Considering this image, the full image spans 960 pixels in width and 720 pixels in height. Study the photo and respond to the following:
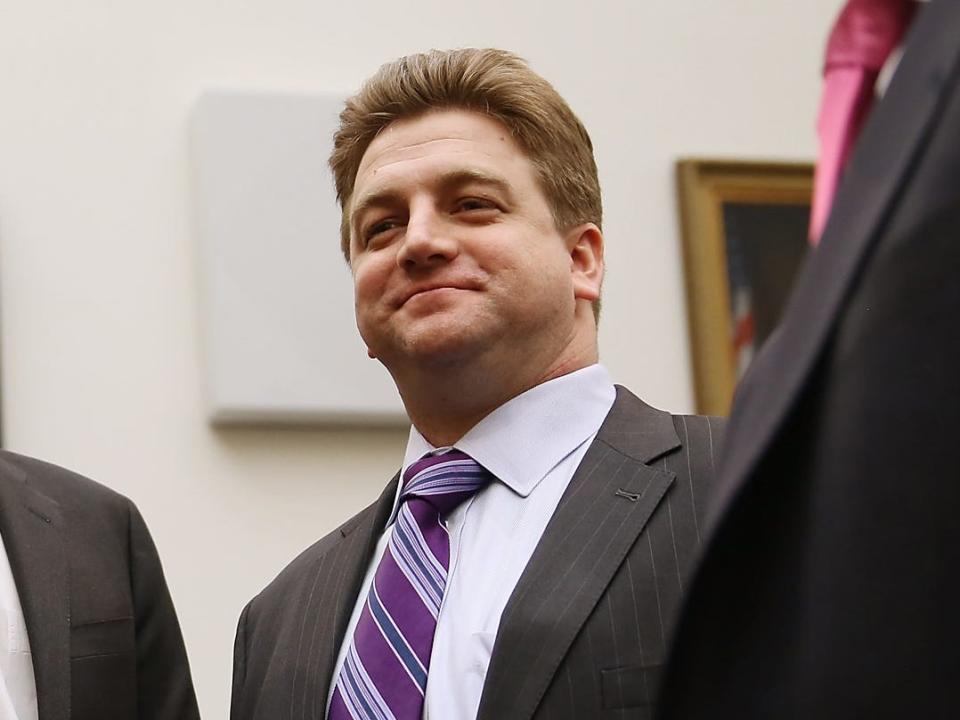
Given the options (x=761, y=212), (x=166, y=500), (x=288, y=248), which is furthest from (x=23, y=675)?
(x=761, y=212)

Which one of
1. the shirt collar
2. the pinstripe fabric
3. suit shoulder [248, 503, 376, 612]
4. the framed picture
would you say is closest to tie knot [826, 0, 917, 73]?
the pinstripe fabric

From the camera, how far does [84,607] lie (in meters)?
2.13

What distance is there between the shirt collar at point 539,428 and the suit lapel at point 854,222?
1209 mm

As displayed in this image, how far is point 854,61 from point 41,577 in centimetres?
155

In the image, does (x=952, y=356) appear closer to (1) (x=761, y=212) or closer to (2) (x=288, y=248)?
(2) (x=288, y=248)

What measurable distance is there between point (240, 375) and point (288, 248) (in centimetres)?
28

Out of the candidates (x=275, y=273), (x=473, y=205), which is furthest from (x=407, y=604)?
(x=275, y=273)

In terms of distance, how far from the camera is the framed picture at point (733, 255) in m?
3.41

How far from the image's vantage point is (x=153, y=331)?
3.11m

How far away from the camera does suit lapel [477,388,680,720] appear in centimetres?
170

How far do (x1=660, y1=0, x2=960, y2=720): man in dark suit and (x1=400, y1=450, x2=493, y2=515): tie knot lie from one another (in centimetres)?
A: 125

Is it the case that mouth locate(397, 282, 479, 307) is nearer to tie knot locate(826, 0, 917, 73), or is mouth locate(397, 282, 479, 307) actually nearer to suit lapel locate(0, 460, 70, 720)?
suit lapel locate(0, 460, 70, 720)

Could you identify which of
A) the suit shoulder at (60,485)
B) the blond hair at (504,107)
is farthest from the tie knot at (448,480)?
the suit shoulder at (60,485)

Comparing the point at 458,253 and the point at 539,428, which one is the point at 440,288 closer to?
the point at 458,253
